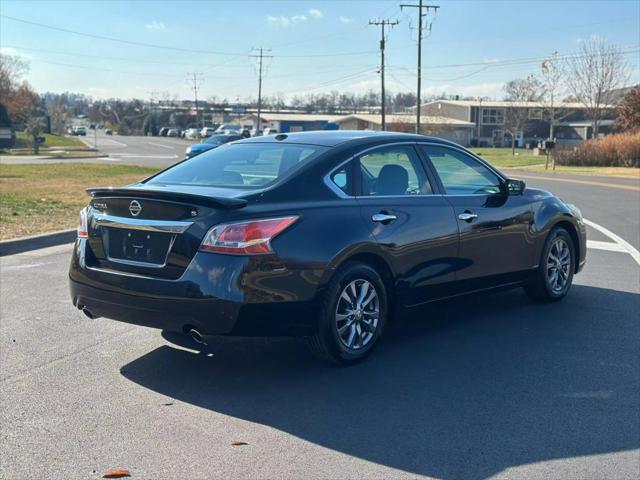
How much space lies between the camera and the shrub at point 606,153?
135 feet

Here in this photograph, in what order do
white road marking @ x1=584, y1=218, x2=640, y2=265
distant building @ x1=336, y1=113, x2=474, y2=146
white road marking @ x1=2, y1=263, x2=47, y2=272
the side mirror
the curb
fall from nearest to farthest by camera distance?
the side mirror, white road marking @ x1=2, y1=263, x2=47, y2=272, the curb, white road marking @ x1=584, y1=218, x2=640, y2=265, distant building @ x1=336, y1=113, x2=474, y2=146

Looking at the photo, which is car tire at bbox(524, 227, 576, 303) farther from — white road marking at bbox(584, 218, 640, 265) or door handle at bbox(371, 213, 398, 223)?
white road marking at bbox(584, 218, 640, 265)

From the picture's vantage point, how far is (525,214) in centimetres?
714

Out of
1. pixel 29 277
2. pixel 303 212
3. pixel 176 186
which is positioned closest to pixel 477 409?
pixel 303 212

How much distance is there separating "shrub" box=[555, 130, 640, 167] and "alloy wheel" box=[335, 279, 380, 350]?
128 ft

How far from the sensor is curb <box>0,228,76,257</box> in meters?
10.4

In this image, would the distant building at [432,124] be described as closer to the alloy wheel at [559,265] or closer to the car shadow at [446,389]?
the alloy wheel at [559,265]

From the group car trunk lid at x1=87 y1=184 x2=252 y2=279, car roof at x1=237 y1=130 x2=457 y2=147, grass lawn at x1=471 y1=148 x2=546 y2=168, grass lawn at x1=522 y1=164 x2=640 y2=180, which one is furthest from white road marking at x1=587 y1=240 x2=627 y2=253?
grass lawn at x1=471 y1=148 x2=546 y2=168

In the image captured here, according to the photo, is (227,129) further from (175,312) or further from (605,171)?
(175,312)

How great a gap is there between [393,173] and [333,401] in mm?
2051

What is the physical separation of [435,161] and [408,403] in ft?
7.92

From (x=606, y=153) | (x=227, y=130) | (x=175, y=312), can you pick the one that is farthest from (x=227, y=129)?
(x=175, y=312)

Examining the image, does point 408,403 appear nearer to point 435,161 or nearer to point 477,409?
point 477,409

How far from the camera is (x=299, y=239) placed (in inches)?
200
